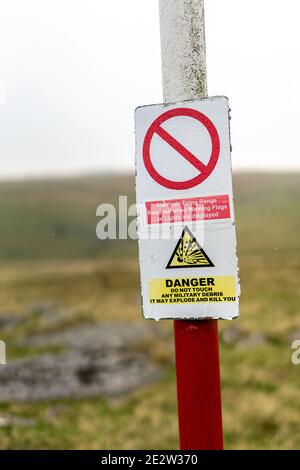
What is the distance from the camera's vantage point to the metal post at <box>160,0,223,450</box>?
338 centimetres

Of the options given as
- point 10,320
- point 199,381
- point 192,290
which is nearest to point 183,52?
point 192,290

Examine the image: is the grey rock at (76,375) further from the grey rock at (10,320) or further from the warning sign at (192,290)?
the warning sign at (192,290)

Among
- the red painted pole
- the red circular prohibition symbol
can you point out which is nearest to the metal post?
the red painted pole

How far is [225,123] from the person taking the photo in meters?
3.29

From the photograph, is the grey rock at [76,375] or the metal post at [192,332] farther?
the grey rock at [76,375]

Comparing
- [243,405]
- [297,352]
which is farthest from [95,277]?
[243,405]

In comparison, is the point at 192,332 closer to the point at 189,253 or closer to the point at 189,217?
the point at 189,253

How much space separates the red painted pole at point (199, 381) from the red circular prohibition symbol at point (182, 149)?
33.9 inches

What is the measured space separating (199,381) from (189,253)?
2.61ft

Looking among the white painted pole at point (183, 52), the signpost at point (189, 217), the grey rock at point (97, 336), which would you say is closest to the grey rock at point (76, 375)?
the grey rock at point (97, 336)

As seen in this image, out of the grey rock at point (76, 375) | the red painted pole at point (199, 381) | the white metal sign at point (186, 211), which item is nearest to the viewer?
the white metal sign at point (186, 211)

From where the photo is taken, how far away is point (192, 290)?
3336 mm

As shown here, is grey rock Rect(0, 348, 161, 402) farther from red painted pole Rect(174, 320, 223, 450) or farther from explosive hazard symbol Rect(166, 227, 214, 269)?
explosive hazard symbol Rect(166, 227, 214, 269)

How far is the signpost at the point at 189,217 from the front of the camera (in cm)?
328
